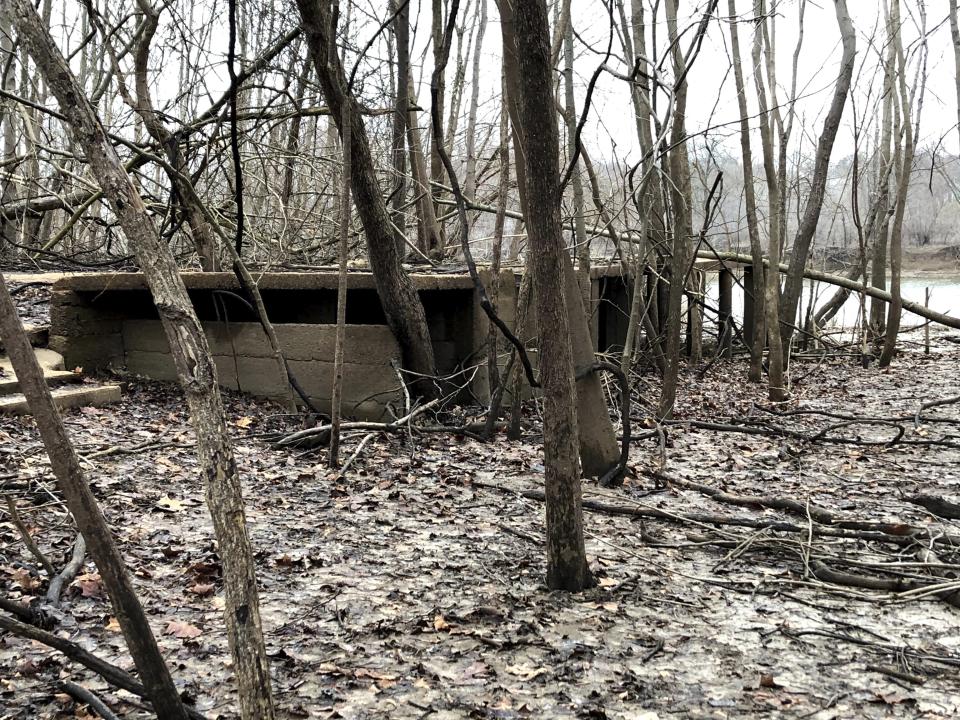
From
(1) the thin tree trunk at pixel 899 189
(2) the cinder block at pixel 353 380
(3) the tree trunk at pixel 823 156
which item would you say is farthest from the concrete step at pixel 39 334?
(1) the thin tree trunk at pixel 899 189

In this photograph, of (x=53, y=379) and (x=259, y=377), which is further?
(x=259, y=377)

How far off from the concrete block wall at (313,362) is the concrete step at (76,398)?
0.99 m

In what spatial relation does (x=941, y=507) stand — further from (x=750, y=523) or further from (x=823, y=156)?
(x=823, y=156)

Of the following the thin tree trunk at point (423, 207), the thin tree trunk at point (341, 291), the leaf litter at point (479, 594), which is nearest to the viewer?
the leaf litter at point (479, 594)

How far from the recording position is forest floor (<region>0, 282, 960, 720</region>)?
327 centimetres

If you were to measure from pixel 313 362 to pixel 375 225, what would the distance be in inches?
61.1

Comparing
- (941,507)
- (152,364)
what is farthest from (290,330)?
(941,507)

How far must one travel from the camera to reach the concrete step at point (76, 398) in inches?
267

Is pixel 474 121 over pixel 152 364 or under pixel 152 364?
over

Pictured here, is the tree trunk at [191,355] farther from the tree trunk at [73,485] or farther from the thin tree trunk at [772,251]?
the thin tree trunk at [772,251]

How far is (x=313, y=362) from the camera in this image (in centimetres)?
827

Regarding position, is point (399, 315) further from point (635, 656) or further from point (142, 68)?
point (635, 656)

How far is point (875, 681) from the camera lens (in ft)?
11.0

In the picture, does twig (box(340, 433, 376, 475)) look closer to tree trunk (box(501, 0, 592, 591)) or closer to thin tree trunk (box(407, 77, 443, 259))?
tree trunk (box(501, 0, 592, 591))
